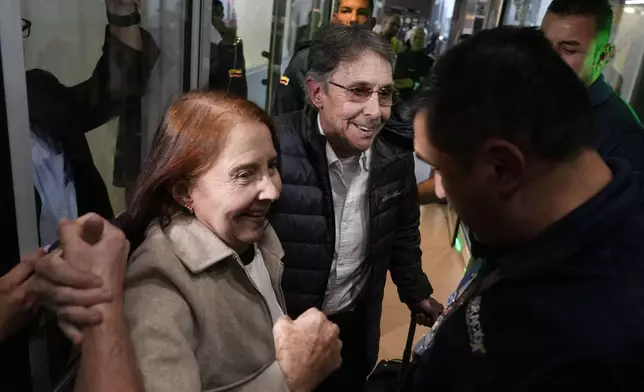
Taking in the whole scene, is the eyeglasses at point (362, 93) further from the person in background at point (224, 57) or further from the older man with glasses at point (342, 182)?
the person in background at point (224, 57)

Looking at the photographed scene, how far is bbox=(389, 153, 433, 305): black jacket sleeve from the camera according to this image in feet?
5.67

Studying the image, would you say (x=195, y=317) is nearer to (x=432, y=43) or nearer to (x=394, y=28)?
(x=394, y=28)

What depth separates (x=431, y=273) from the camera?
3.61m

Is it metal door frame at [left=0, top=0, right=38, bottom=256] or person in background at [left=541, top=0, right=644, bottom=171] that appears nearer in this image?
metal door frame at [left=0, top=0, right=38, bottom=256]

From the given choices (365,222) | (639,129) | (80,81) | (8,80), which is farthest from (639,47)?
(8,80)

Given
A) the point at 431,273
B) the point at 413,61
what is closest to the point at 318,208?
the point at 431,273

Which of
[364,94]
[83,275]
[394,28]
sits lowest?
[83,275]

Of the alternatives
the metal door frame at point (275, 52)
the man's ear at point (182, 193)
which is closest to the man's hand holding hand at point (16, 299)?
the man's ear at point (182, 193)

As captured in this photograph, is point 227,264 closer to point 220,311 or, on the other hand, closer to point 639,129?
point 220,311

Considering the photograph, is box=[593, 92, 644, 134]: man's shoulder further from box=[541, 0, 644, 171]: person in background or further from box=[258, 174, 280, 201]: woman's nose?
box=[258, 174, 280, 201]: woman's nose

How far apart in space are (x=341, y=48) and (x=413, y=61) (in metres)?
3.31

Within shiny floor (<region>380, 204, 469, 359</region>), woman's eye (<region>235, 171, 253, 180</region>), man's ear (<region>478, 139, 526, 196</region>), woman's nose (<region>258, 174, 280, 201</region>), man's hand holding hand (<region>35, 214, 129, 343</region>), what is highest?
man's ear (<region>478, 139, 526, 196</region>)

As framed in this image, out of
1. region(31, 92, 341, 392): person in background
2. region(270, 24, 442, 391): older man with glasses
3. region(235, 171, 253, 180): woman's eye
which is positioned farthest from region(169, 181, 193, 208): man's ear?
region(270, 24, 442, 391): older man with glasses

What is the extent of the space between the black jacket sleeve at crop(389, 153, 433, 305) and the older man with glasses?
Result: 0.01 meters
